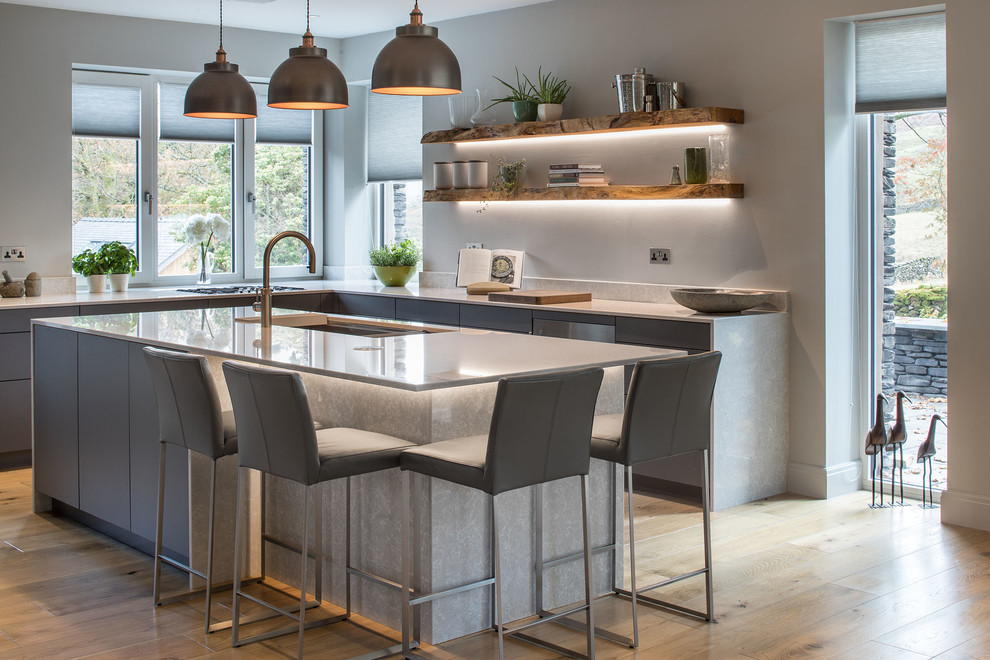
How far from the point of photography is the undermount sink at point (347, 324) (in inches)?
185

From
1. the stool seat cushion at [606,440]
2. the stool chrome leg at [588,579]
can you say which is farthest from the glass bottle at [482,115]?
the stool chrome leg at [588,579]

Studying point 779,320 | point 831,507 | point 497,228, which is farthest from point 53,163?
point 831,507

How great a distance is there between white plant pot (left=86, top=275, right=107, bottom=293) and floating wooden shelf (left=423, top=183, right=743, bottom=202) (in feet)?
7.00

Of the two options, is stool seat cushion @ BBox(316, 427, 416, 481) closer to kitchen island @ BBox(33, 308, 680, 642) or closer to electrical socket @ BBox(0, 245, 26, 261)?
kitchen island @ BBox(33, 308, 680, 642)

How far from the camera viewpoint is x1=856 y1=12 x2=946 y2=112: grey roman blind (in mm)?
4848

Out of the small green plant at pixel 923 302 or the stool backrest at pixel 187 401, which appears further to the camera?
the small green plant at pixel 923 302

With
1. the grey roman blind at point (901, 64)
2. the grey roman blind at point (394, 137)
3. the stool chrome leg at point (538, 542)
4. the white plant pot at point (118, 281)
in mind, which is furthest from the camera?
the grey roman blind at point (394, 137)

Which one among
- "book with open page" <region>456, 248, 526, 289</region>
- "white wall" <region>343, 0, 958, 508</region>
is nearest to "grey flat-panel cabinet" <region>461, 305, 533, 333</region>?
"book with open page" <region>456, 248, 526, 289</region>

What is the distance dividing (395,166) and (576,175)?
223 cm

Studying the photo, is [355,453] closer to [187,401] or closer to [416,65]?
[187,401]

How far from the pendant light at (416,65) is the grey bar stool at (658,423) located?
A: 3.88 feet

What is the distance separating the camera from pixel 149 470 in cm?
413

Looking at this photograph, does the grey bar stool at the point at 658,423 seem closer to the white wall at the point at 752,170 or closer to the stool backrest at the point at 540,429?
the stool backrest at the point at 540,429

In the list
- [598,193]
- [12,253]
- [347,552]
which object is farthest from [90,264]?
[347,552]
